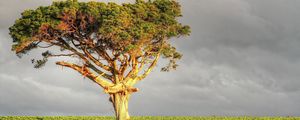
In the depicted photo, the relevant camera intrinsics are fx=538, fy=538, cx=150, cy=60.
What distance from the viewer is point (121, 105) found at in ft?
145

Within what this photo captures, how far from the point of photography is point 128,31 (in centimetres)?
3947

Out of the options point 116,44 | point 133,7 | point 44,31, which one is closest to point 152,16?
point 133,7

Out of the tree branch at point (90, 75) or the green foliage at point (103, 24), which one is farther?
the tree branch at point (90, 75)

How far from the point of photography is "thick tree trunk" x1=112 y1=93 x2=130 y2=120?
4422 centimetres

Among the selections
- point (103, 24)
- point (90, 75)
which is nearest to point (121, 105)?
point (90, 75)

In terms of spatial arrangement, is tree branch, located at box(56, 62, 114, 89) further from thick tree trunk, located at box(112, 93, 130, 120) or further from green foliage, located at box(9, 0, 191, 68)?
green foliage, located at box(9, 0, 191, 68)

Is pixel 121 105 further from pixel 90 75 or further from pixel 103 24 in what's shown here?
pixel 103 24

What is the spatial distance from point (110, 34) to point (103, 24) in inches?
34.2

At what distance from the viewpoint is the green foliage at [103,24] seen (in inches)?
1537

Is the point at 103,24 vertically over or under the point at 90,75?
over

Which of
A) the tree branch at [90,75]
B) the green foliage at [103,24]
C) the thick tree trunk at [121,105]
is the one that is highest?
the green foliage at [103,24]

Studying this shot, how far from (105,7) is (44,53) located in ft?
28.0

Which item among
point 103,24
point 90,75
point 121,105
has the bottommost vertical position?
point 121,105

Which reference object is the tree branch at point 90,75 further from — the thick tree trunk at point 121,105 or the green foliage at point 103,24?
the green foliage at point 103,24
